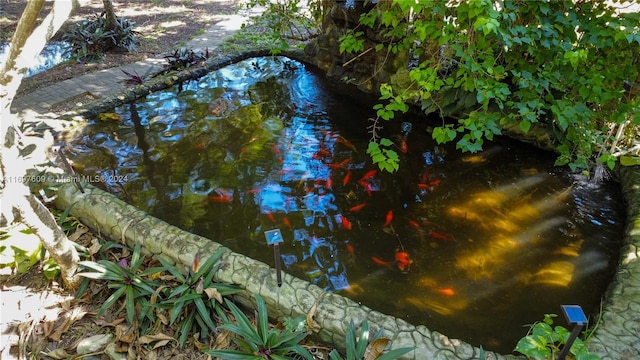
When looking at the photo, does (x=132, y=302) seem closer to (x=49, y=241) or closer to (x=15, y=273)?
(x=49, y=241)

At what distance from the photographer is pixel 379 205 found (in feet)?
14.0

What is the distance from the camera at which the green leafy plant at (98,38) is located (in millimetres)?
7645

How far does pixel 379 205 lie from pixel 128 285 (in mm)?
2633

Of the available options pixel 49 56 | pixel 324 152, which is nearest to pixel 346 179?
pixel 324 152

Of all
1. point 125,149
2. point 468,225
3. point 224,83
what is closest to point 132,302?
point 125,149

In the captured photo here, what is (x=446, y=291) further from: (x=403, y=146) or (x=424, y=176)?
(x=403, y=146)

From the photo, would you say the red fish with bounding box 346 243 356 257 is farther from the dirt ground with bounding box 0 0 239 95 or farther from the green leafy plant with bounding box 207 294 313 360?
the dirt ground with bounding box 0 0 239 95

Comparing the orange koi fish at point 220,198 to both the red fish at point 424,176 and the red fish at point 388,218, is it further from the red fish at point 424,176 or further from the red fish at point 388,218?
the red fish at point 424,176

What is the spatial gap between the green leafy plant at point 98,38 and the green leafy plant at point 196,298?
6.59 m

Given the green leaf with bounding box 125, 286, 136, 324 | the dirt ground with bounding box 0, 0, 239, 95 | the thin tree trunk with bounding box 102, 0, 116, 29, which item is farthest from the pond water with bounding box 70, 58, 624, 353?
the thin tree trunk with bounding box 102, 0, 116, 29

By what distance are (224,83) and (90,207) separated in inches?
156

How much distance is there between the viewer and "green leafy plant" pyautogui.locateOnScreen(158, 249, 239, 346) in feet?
9.32

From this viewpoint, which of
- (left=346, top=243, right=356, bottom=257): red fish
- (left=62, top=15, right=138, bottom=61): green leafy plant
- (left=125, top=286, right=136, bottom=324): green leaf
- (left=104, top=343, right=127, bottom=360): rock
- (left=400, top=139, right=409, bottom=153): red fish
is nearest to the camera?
(left=104, top=343, right=127, bottom=360): rock

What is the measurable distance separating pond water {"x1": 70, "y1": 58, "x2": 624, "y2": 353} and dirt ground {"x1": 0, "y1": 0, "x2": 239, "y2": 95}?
2.20 m
